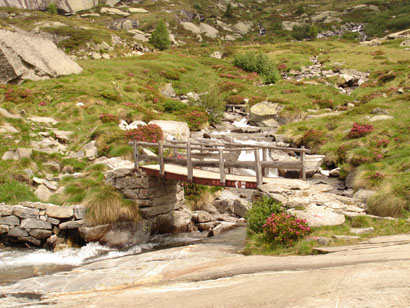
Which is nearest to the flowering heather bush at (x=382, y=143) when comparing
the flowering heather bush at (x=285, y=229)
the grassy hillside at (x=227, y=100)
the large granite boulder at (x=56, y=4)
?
the grassy hillside at (x=227, y=100)

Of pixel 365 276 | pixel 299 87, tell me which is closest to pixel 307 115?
pixel 299 87

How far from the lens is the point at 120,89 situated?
32562 mm

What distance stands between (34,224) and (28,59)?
21.8m

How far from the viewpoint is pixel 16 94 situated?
83.6ft

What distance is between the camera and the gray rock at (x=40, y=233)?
14.0 meters

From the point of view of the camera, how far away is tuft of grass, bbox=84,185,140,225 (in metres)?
14.6

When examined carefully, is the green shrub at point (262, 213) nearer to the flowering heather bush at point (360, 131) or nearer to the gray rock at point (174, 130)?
the gray rock at point (174, 130)

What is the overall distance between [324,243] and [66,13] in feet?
422

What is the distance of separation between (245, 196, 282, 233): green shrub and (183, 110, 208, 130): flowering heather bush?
765 inches

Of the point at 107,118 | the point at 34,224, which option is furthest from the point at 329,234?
the point at 107,118

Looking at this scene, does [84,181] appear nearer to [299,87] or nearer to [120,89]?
[120,89]

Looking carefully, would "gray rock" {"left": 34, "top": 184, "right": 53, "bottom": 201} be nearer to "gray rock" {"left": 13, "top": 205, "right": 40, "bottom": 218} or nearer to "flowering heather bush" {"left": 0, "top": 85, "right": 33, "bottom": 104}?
"gray rock" {"left": 13, "top": 205, "right": 40, "bottom": 218}

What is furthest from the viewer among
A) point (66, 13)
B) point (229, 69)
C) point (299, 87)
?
point (66, 13)

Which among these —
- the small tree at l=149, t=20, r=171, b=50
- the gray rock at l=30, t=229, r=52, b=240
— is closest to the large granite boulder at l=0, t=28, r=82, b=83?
the gray rock at l=30, t=229, r=52, b=240
